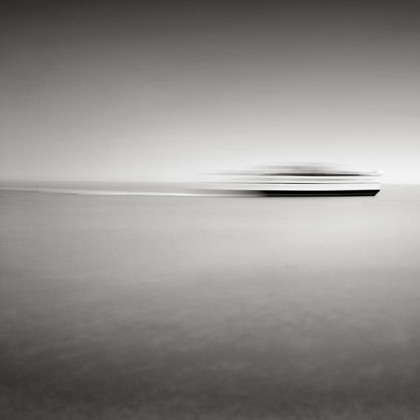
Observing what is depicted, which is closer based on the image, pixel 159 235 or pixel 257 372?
pixel 257 372

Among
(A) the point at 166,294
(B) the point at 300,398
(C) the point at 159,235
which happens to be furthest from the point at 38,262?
(B) the point at 300,398

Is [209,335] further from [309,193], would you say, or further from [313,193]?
[313,193]

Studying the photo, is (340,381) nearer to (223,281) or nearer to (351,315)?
(351,315)

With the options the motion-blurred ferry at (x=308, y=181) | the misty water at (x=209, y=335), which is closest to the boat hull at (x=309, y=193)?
the motion-blurred ferry at (x=308, y=181)

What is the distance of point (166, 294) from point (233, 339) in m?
1.08

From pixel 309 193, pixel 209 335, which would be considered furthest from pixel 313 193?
pixel 209 335

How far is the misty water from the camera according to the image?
1453 mm

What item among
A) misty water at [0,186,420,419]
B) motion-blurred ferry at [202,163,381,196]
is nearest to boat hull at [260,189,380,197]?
motion-blurred ferry at [202,163,381,196]

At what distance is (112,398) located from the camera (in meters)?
1.46

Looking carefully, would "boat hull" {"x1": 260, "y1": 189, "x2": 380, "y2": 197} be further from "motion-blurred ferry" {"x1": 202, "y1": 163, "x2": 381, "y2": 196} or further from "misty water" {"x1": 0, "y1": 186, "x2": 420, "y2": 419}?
"misty water" {"x1": 0, "y1": 186, "x2": 420, "y2": 419}

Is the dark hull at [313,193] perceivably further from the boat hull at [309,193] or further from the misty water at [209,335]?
the misty water at [209,335]

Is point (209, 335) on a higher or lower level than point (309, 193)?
lower

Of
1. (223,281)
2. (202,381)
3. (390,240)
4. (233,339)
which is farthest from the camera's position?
(390,240)

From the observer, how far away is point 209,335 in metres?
2.12
